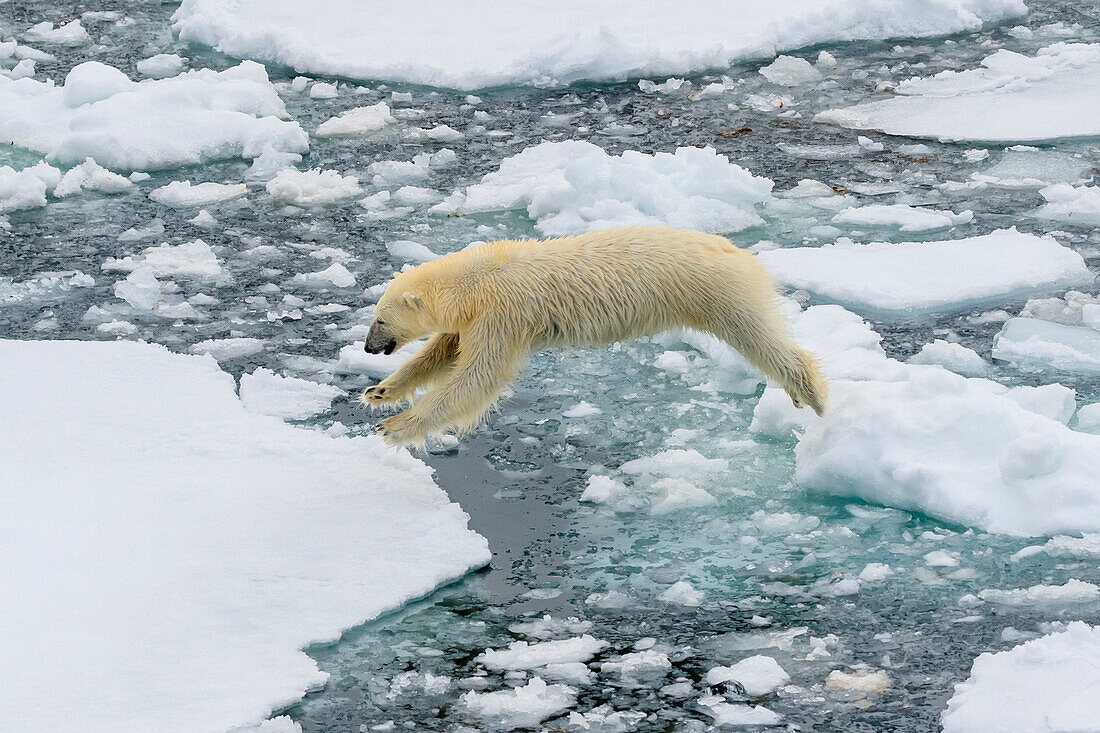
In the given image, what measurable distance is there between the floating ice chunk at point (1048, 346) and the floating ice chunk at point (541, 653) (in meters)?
2.52

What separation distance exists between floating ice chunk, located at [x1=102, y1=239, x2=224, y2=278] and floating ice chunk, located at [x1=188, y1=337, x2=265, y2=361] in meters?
0.82

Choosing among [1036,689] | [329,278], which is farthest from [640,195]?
[1036,689]

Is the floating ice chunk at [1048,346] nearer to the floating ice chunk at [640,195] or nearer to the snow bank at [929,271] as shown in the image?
the snow bank at [929,271]

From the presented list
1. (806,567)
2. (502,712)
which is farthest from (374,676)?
(806,567)

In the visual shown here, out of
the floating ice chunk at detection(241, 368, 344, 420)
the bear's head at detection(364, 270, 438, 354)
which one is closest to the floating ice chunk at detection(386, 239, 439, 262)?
the floating ice chunk at detection(241, 368, 344, 420)

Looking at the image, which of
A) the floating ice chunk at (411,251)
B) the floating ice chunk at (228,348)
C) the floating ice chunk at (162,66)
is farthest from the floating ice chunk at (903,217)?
the floating ice chunk at (162,66)

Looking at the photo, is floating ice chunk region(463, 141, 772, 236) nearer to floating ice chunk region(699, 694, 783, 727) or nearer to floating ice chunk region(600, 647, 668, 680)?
floating ice chunk region(600, 647, 668, 680)

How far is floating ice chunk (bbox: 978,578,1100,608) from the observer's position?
3955 mm

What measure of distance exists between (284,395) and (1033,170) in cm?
459

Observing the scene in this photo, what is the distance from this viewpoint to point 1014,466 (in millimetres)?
4375

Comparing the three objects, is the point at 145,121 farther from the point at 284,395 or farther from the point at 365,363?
the point at 284,395

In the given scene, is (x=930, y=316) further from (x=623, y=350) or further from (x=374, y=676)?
(x=374, y=676)

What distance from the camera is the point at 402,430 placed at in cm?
471

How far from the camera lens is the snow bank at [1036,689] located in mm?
3330
